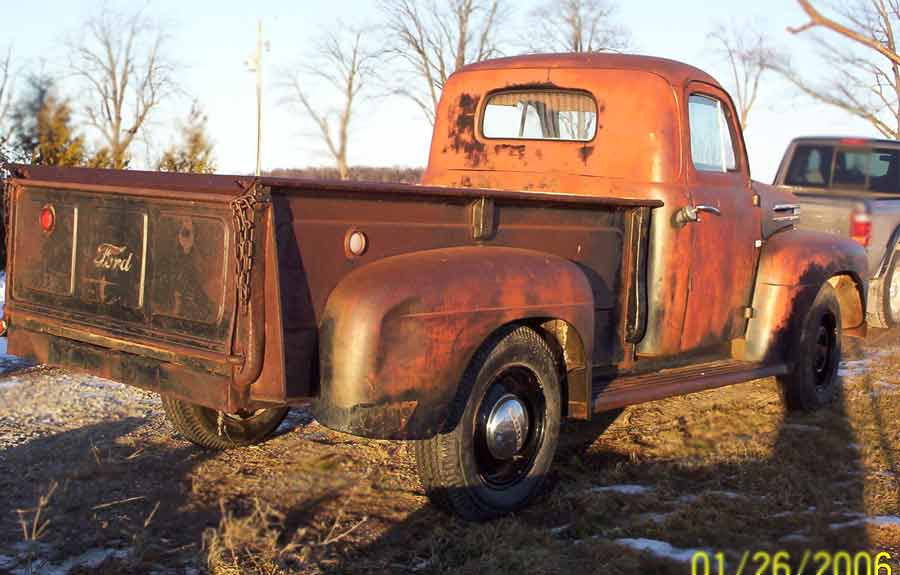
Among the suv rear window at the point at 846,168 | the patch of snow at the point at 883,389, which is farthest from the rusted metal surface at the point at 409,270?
the suv rear window at the point at 846,168

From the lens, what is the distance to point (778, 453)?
16.3 feet

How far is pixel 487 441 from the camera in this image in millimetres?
3902

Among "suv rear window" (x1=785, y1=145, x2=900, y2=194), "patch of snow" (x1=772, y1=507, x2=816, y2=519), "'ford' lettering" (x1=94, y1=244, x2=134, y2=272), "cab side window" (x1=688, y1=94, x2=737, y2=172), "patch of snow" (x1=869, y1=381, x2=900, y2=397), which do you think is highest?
"suv rear window" (x1=785, y1=145, x2=900, y2=194)

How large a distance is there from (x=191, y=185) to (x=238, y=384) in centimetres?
73

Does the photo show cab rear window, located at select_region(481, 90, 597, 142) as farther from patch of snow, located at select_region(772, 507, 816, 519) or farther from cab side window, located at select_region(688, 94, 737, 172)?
patch of snow, located at select_region(772, 507, 816, 519)

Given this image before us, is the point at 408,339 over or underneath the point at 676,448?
over

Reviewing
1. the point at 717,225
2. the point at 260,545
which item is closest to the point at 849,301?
the point at 717,225

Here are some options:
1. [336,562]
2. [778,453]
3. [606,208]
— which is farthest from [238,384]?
[778,453]

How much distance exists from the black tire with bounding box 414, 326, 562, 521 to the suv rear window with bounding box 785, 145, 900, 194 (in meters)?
7.06

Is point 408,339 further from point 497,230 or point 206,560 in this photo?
point 206,560

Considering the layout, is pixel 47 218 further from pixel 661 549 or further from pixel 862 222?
pixel 862 222

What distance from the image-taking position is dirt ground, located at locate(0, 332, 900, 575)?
136 inches

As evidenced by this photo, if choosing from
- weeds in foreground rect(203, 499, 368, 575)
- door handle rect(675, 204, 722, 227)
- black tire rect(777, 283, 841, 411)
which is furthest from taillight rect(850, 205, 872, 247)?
weeds in foreground rect(203, 499, 368, 575)

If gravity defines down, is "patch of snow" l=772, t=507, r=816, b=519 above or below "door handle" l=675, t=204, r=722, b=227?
below
